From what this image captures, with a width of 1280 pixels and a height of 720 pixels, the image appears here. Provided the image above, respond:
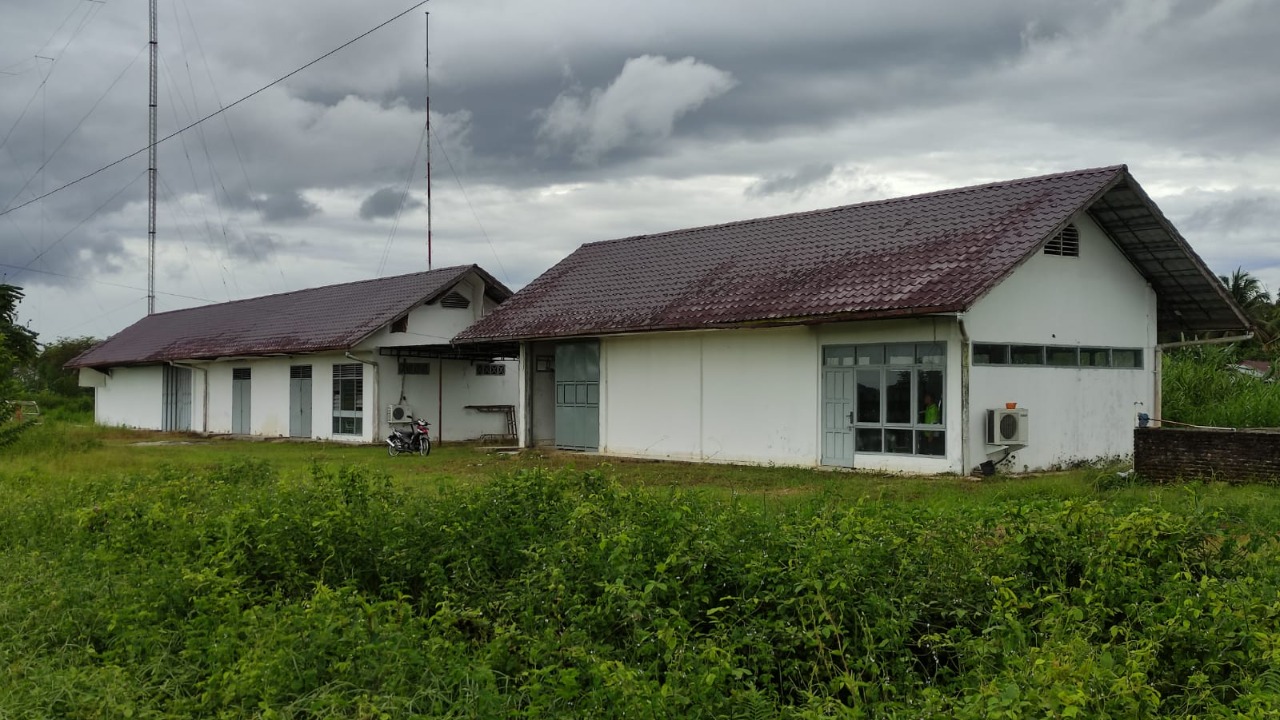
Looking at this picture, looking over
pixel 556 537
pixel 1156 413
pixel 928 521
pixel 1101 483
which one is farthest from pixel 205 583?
pixel 1156 413

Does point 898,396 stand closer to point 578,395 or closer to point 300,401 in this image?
point 578,395

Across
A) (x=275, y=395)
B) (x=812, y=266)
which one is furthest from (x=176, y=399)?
(x=812, y=266)

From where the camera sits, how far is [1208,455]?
1321 centimetres

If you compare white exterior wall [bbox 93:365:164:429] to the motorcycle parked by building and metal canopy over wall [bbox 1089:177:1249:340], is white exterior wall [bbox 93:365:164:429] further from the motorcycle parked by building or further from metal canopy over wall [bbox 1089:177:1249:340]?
metal canopy over wall [bbox 1089:177:1249:340]

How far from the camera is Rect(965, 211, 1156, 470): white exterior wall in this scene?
15.3 meters

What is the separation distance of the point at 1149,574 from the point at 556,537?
11.9ft

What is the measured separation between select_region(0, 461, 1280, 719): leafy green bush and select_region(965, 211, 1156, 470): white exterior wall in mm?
8013

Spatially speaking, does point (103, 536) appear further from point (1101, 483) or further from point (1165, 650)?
point (1101, 483)

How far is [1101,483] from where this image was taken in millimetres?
13234

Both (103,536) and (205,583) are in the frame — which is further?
(103,536)

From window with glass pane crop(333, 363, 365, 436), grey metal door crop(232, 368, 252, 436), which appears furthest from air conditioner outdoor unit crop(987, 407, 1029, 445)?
grey metal door crop(232, 368, 252, 436)

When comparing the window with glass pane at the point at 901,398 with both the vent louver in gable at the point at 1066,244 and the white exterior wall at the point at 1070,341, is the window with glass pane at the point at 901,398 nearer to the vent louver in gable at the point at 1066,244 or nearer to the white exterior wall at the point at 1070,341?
the white exterior wall at the point at 1070,341

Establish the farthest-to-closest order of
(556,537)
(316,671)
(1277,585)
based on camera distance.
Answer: (556,537)
(1277,585)
(316,671)

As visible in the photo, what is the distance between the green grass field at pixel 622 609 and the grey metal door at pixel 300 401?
18615 mm
